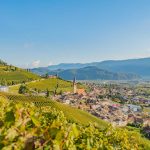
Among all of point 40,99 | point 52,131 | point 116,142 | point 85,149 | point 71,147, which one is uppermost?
point 52,131

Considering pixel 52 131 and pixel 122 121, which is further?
pixel 122 121

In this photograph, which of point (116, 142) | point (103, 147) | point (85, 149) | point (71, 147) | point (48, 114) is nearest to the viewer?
A: point (71, 147)

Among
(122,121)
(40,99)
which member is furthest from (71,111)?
(122,121)

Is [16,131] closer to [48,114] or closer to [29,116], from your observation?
[29,116]

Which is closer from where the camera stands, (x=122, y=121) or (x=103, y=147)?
(x=103, y=147)

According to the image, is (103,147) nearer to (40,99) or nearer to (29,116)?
(29,116)

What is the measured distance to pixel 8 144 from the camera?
7.72 m

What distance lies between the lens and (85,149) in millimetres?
15172

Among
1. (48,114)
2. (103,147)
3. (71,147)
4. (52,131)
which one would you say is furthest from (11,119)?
(48,114)

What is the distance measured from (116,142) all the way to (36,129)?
1801cm

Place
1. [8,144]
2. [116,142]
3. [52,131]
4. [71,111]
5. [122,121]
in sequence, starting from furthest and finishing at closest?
[122,121] → [71,111] → [116,142] → [52,131] → [8,144]

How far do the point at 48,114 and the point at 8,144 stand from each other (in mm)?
24206

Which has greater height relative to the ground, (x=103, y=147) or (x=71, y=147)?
(x=71, y=147)

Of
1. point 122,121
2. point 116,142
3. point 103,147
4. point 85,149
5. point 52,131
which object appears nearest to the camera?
point 52,131
